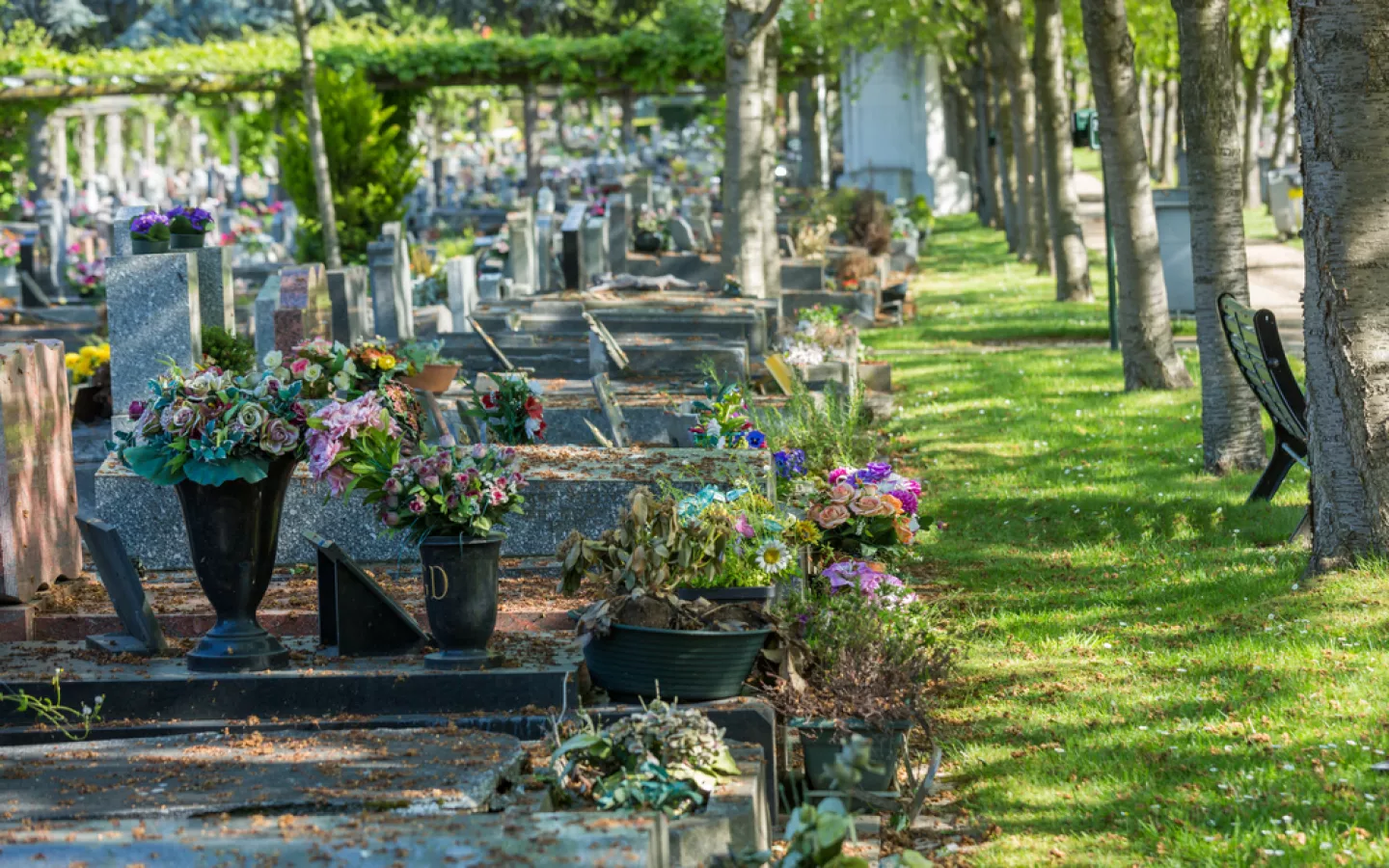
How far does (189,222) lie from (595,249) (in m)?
11.8

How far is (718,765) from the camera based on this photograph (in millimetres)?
4953

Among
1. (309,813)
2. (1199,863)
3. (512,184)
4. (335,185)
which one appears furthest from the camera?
(512,184)

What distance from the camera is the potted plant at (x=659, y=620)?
574 cm

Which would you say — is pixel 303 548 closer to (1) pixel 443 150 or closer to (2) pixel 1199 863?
(2) pixel 1199 863

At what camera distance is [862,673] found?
604 cm

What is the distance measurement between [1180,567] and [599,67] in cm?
3104

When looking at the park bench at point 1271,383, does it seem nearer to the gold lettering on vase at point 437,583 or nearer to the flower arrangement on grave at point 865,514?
the flower arrangement on grave at point 865,514

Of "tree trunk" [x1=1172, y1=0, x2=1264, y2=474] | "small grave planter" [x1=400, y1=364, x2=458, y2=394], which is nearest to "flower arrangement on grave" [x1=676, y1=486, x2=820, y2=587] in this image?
"tree trunk" [x1=1172, y1=0, x2=1264, y2=474]

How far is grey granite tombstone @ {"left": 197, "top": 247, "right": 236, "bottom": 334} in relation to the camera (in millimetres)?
11125

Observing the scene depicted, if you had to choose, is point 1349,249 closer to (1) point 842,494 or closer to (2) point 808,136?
(1) point 842,494

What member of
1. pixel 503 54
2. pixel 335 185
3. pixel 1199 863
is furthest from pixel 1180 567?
pixel 503 54

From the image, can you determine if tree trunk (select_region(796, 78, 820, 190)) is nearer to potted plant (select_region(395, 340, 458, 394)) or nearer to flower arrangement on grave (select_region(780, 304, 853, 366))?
flower arrangement on grave (select_region(780, 304, 853, 366))

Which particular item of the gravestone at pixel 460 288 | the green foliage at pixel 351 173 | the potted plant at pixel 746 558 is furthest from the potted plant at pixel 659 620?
the green foliage at pixel 351 173

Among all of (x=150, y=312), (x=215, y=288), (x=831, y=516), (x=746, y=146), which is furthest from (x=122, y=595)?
(x=746, y=146)
